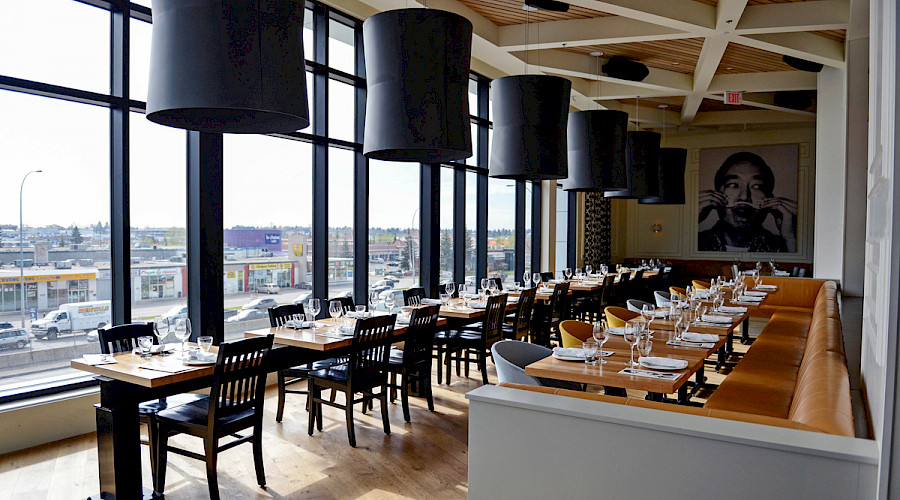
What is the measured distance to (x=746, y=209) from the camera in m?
15.7

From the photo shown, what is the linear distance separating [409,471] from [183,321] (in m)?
1.74

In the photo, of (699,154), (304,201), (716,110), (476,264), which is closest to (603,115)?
(304,201)

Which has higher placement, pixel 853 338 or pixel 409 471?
pixel 853 338

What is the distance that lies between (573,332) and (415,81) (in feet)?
7.79

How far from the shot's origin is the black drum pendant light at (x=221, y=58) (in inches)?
114

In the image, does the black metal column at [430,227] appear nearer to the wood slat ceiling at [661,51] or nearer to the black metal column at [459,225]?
the black metal column at [459,225]

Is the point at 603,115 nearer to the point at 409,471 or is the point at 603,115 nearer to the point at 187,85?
the point at 409,471

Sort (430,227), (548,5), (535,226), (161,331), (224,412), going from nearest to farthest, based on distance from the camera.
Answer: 1. (224,412)
2. (161,331)
3. (548,5)
4. (430,227)
5. (535,226)

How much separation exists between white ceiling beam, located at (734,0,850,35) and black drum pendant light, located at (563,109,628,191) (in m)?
2.34

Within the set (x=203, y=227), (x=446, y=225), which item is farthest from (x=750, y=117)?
(x=203, y=227)

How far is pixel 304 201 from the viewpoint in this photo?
7.07 meters

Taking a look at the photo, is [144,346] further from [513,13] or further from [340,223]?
[513,13]

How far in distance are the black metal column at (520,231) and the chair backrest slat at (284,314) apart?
6498 millimetres

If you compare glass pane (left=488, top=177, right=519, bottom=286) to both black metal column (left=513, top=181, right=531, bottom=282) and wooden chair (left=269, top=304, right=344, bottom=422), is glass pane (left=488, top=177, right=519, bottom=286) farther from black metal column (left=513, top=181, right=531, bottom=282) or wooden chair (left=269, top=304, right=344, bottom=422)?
wooden chair (left=269, top=304, right=344, bottom=422)
